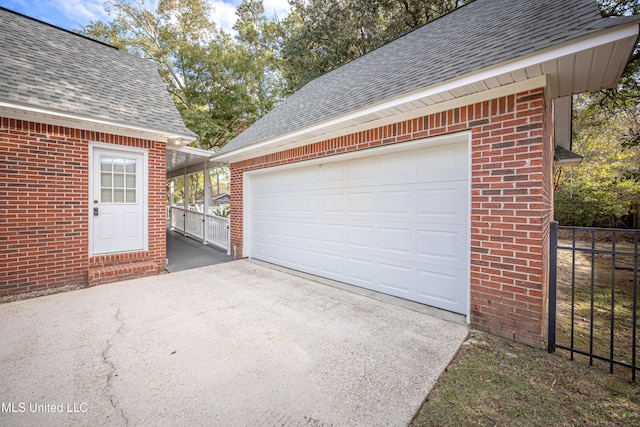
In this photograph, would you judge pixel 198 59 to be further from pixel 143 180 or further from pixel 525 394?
pixel 525 394

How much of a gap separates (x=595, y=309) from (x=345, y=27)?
1212 centimetres

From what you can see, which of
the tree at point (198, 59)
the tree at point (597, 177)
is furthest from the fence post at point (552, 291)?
the tree at point (198, 59)

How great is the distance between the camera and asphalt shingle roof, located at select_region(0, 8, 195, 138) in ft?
14.8

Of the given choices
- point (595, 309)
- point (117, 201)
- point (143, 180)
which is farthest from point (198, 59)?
point (595, 309)

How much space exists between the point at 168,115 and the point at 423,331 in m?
6.61

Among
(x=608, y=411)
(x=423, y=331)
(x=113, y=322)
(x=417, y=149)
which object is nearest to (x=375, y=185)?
(x=417, y=149)

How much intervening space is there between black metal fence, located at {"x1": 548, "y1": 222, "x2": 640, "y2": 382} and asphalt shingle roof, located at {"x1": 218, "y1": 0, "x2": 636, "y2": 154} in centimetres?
194

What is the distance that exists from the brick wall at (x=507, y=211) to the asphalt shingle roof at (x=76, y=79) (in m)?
5.71

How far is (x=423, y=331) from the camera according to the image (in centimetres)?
319

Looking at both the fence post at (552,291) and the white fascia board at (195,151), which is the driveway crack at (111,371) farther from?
the white fascia board at (195,151)

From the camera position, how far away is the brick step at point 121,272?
5.00 meters

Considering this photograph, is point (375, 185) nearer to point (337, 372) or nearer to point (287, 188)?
point (287, 188)

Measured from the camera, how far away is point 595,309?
4285mm

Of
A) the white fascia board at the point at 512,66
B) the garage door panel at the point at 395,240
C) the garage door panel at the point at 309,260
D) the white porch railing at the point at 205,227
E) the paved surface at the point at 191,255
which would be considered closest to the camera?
the white fascia board at the point at 512,66
